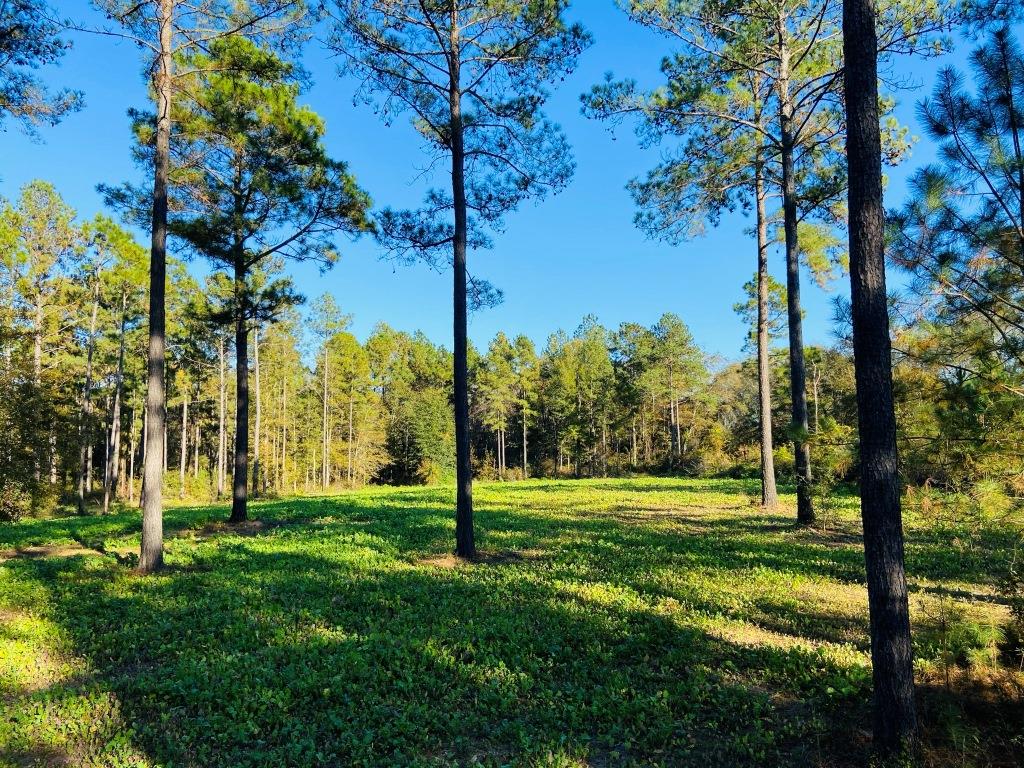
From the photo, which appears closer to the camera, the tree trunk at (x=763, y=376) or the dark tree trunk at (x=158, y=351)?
the dark tree trunk at (x=158, y=351)

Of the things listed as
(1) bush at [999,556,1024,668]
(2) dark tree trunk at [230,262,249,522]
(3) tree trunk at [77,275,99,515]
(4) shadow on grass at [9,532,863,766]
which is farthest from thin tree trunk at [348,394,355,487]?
(1) bush at [999,556,1024,668]

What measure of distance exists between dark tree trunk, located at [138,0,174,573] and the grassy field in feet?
2.31

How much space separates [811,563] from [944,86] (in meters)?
6.52

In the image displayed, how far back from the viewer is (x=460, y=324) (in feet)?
31.4

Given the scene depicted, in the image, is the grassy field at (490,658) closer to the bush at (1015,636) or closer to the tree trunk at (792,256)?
the bush at (1015,636)

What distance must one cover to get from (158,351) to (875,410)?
9.36m

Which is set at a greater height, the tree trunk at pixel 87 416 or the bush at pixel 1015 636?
the tree trunk at pixel 87 416

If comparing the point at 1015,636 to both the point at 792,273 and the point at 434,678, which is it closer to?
the point at 434,678

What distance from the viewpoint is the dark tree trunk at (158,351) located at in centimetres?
842

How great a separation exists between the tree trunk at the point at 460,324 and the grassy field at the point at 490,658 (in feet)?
2.51

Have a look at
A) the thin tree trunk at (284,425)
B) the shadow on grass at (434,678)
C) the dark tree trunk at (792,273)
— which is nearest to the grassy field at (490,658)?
the shadow on grass at (434,678)

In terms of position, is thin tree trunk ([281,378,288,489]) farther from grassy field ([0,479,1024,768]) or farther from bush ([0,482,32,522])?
grassy field ([0,479,1024,768])

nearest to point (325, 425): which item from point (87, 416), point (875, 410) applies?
point (87, 416)

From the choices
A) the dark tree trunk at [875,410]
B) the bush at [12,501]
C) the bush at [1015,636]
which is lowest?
the bush at [12,501]
